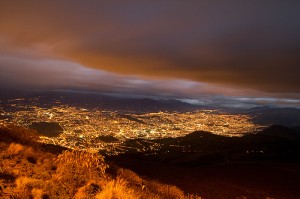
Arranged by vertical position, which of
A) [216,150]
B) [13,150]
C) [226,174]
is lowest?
[216,150]

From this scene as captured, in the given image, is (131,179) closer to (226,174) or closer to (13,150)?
(13,150)

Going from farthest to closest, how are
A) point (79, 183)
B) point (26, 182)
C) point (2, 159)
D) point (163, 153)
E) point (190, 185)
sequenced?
point (163, 153)
point (190, 185)
point (2, 159)
point (79, 183)
point (26, 182)

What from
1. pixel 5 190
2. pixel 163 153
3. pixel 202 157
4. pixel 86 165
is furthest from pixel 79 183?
pixel 163 153

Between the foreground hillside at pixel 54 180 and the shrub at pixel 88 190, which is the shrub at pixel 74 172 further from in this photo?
the shrub at pixel 88 190

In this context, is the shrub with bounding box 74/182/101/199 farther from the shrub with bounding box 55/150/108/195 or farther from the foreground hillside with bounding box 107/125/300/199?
the foreground hillside with bounding box 107/125/300/199

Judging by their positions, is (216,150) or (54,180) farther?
(216,150)

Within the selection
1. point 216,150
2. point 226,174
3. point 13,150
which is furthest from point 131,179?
point 216,150

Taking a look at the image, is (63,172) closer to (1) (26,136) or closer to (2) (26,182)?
(2) (26,182)

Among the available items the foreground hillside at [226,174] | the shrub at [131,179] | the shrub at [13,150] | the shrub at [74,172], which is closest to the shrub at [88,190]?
the shrub at [74,172]

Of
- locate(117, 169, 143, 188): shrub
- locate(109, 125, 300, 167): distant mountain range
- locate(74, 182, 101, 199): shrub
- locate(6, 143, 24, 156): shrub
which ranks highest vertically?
locate(6, 143, 24, 156): shrub

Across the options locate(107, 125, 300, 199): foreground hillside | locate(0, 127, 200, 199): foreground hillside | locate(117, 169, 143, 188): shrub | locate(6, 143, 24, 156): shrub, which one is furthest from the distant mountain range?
locate(0, 127, 200, 199): foreground hillside

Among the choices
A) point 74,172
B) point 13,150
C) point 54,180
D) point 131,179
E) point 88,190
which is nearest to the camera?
point 88,190
